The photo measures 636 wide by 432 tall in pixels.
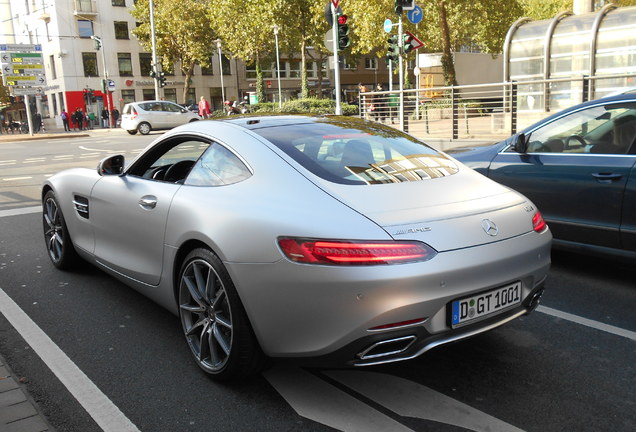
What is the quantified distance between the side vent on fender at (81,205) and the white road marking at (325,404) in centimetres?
223

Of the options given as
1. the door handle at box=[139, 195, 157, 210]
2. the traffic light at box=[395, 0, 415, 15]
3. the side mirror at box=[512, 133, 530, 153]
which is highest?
the traffic light at box=[395, 0, 415, 15]

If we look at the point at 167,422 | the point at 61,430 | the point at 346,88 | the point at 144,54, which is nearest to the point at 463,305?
the point at 167,422

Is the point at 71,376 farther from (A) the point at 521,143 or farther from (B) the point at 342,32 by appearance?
(B) the point at 342,32

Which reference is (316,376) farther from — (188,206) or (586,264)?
(586,264)

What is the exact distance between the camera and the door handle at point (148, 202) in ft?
12.2

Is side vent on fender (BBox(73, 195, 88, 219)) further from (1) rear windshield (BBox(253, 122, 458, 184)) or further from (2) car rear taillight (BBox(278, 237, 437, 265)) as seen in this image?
(2) car rear taillight (BBox(278, 237, 437, 265))

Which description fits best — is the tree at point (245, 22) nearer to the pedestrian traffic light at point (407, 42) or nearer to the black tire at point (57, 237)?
the pedestrian traffic light at point (407, 42)

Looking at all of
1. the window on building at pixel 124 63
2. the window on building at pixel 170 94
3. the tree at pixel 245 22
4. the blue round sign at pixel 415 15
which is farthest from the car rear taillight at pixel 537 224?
the window on building at pixel 170 94

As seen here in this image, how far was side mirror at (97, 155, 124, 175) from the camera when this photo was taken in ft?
14.7

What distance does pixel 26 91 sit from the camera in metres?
34.1

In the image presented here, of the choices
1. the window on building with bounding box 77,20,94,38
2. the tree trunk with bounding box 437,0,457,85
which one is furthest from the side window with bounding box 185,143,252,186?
the window on building with bounding box 77,20,94,38

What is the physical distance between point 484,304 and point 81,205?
131 inches

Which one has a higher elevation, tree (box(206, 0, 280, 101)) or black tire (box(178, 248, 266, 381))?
tree (box(206, 0, 280, 101))

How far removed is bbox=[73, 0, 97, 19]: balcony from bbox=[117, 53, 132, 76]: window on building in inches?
158
